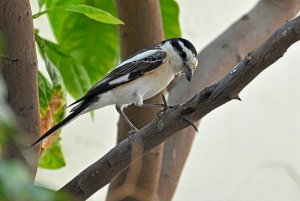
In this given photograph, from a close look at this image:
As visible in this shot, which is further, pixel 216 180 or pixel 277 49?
pixel 216 180

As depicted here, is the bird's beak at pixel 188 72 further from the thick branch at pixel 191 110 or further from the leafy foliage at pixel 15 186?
the leafy foliage at pixel 15 186

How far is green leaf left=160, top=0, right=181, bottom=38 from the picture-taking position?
42.1 inches

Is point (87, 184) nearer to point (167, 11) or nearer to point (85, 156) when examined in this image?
point (167, 11)

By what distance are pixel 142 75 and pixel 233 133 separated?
0.79m

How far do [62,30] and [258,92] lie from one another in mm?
838

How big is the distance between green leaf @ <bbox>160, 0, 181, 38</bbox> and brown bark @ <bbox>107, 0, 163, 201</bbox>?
0.40 ft

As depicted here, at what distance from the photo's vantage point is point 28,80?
0.70 m

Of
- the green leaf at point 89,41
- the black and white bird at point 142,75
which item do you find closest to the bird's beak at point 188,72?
the black and white bird at point 142,75

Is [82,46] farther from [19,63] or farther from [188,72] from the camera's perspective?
[19,63]

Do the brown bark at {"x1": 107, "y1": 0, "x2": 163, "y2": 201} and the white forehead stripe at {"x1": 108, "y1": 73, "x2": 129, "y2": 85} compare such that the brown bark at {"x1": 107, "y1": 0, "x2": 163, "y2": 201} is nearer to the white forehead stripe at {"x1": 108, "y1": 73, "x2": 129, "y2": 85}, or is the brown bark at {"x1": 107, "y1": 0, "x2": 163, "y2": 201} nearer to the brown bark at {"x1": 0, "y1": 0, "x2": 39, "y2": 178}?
the white forehead stripe at {"x1": 108, "y1": 73, "x2": 129, "y2": 85}

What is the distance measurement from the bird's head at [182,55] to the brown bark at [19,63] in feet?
1.09

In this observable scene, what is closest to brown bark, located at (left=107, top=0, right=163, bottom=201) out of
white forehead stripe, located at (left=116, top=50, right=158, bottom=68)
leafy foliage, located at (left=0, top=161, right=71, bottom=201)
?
white forehead stripe, located at (left=116, top=50, right=158, bottom=68)

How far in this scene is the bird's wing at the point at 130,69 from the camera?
3.11ft

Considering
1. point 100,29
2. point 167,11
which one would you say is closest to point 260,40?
point 167,11
